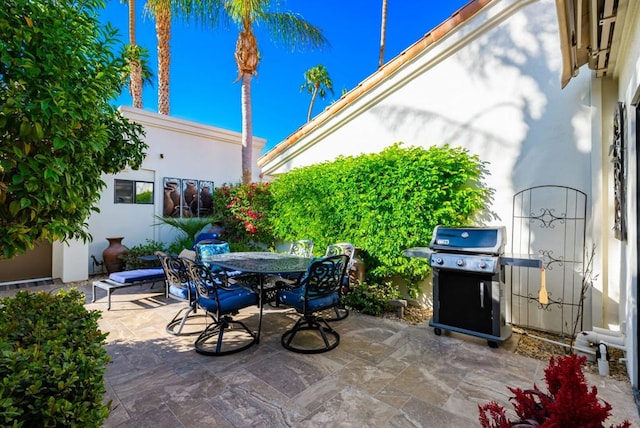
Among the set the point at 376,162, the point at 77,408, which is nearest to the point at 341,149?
the point at 376,162

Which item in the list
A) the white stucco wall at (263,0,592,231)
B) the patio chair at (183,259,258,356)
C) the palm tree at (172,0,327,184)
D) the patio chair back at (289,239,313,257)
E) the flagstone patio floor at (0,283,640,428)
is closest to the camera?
the flagstone patio floor at (0,283,640,428)

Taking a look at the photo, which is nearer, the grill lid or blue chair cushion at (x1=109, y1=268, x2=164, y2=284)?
the grill lid

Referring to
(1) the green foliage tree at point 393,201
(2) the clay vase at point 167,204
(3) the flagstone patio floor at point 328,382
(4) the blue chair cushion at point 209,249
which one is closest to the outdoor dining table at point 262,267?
(3) the flagstone patio floor at point 328,382

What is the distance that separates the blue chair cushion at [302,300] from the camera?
11.8 feet

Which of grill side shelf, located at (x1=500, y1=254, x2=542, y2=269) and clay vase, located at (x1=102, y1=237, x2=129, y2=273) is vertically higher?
grill side shelf, located at (x1=500, y1=254, x2=542, y2=269)

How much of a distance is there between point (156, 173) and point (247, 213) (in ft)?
10.8

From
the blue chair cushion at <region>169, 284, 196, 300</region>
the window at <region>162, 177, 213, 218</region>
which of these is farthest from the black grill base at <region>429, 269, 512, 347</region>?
the window at <region>162, 177, 213, 218</region>

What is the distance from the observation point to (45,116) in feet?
5.16

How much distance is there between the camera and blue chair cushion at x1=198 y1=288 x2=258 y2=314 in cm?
357

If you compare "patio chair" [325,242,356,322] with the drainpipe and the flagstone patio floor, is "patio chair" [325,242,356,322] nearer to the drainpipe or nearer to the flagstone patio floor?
the flagstone patio floor

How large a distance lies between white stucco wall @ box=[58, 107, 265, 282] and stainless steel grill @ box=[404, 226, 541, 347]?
8.05 metres

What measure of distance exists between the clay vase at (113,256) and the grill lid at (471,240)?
769cm

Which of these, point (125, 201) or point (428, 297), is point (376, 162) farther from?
point (125, 201)

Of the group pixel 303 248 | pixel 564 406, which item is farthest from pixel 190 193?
pixel 564 406
